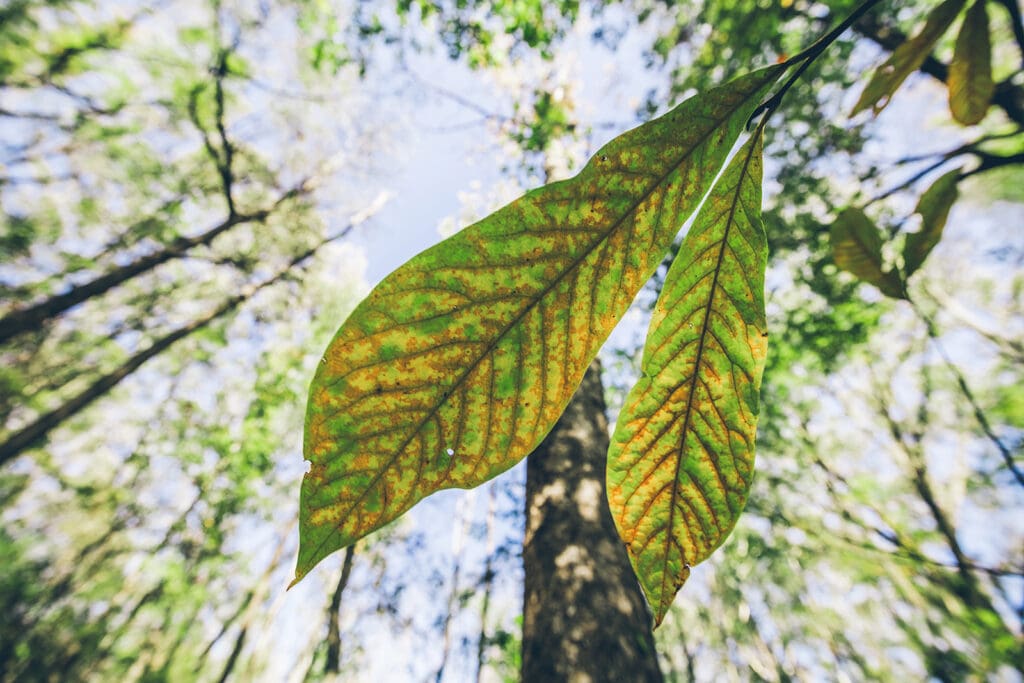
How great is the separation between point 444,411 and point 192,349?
14511 millimetres

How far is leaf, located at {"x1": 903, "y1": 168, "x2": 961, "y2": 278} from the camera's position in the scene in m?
0.82

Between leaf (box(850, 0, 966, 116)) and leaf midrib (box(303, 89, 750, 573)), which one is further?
leaf (box(850, 0, 966, 116))

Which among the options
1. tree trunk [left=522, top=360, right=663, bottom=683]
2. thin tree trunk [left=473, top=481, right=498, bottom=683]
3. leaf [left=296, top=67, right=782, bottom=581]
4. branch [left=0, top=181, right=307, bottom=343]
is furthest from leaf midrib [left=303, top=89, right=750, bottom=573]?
branch [left=0, top=181, right=307, bottom=343]

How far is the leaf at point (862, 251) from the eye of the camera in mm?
842

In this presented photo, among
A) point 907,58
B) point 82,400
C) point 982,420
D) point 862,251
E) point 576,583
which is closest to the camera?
point 907,58

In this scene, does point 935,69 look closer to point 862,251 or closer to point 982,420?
point 982,420

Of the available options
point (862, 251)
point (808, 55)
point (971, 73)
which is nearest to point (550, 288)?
point (808, 55)

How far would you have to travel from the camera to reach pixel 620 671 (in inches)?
60.5

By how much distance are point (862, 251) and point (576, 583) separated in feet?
4.93

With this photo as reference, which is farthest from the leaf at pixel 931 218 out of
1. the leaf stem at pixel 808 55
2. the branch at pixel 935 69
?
the branch at pixel 935 69

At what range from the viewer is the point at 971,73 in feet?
2.76

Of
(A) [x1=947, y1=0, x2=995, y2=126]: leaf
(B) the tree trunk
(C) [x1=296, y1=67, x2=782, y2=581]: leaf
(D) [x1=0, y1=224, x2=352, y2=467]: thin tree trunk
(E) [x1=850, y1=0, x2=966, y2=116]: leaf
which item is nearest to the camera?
(C) [x1=296, y1=67, x2=782, y2=581]: leaf

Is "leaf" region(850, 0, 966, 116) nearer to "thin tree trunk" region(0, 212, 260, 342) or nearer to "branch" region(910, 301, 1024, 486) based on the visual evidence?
"branch" region(910, 301, 1024, 486)

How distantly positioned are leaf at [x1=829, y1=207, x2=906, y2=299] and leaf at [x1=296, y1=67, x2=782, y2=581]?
0.60 m
